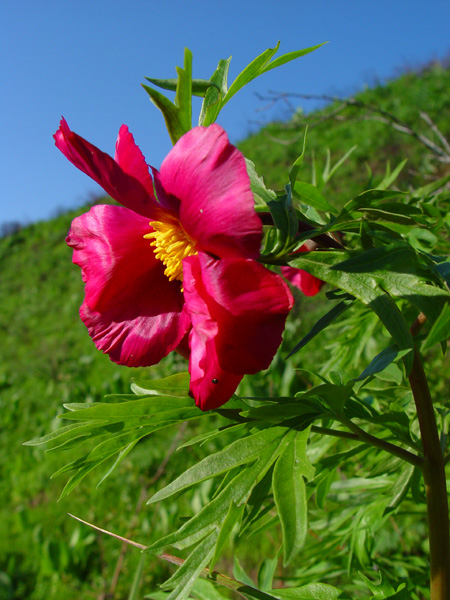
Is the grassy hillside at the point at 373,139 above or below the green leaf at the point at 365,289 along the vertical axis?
above

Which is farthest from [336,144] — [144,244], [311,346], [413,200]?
[144,244]

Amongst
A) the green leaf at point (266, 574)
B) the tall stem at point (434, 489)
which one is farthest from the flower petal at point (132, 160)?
the green leaf at point (266, 574)

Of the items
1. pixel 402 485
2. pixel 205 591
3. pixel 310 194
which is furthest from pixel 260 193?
pixel 205 591

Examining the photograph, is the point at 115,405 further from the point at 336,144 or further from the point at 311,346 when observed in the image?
the point at 336,144

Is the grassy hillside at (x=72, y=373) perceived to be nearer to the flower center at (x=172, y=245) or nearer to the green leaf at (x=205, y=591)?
the green leaf at (x=205, y=591)

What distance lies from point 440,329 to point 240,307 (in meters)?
0.15

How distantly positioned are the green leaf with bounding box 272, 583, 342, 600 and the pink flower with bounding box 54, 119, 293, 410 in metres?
0.32

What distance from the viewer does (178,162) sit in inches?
18.7

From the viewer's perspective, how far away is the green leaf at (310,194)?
0.54 metres

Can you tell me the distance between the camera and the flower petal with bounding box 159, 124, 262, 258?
0.43 m

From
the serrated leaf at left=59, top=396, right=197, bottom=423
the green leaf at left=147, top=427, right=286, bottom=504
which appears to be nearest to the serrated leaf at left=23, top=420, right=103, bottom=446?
the serrated leaf at left=59, top=396, right=197, bottom=423

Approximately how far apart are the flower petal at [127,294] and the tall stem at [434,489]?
26cm

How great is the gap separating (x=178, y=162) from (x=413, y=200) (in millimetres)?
527

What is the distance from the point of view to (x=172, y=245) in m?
0.53
